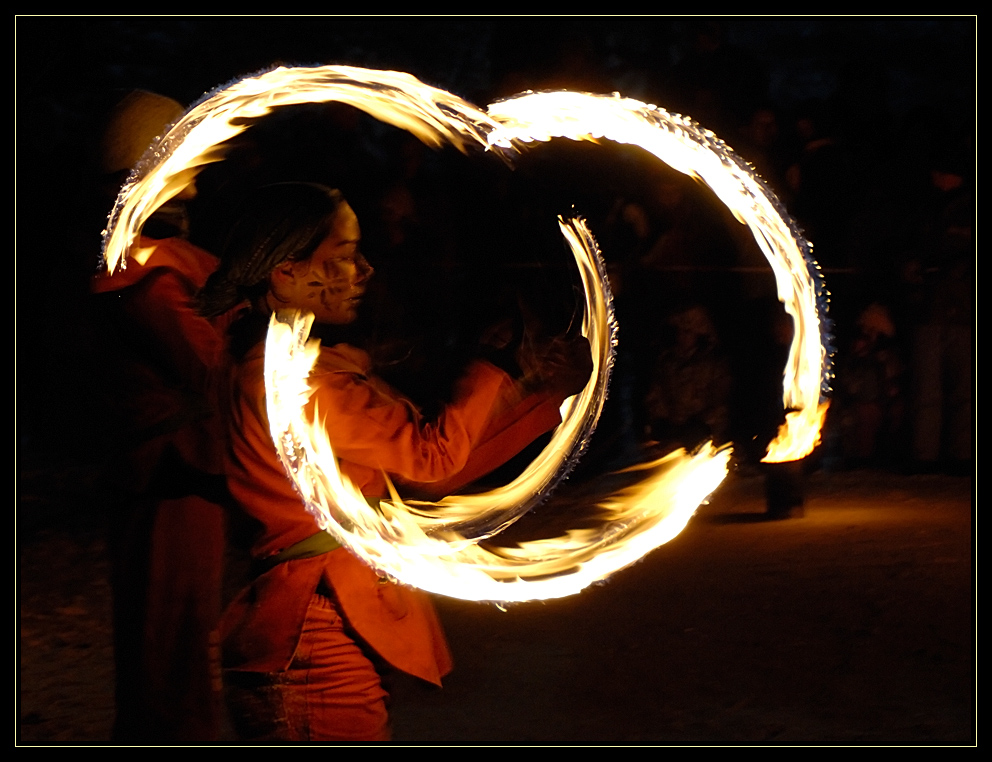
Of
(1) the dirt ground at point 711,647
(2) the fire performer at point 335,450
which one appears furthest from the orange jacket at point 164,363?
(1) the dirt ground at point 711,647

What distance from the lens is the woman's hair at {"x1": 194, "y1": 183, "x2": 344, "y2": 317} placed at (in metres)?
3.62

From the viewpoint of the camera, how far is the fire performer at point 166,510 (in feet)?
13.3

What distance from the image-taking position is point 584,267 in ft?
16.0

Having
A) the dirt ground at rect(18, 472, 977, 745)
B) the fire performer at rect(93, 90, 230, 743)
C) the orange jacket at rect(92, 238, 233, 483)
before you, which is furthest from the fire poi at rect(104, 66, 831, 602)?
the dirt ground at rect(18, 472, 977, 745)

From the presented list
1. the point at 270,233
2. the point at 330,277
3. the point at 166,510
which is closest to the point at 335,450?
the point at 330,277

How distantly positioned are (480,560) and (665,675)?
4.49 feet

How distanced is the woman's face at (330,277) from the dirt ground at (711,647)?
1.04 meters

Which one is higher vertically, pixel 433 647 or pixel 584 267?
pixel 584 267

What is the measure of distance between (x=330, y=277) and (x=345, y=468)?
1.57ft

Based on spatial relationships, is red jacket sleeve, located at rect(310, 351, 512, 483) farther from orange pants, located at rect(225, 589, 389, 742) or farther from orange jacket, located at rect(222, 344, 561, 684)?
orange pants, located at rect(225, 589, 389, 742)

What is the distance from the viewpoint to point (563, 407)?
4676 millimetres

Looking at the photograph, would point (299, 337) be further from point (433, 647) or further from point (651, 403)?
point (651, 403)

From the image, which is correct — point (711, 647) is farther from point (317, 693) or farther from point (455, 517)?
point (317, 693)

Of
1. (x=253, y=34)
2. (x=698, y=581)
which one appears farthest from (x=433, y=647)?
(x=253, y=34)
